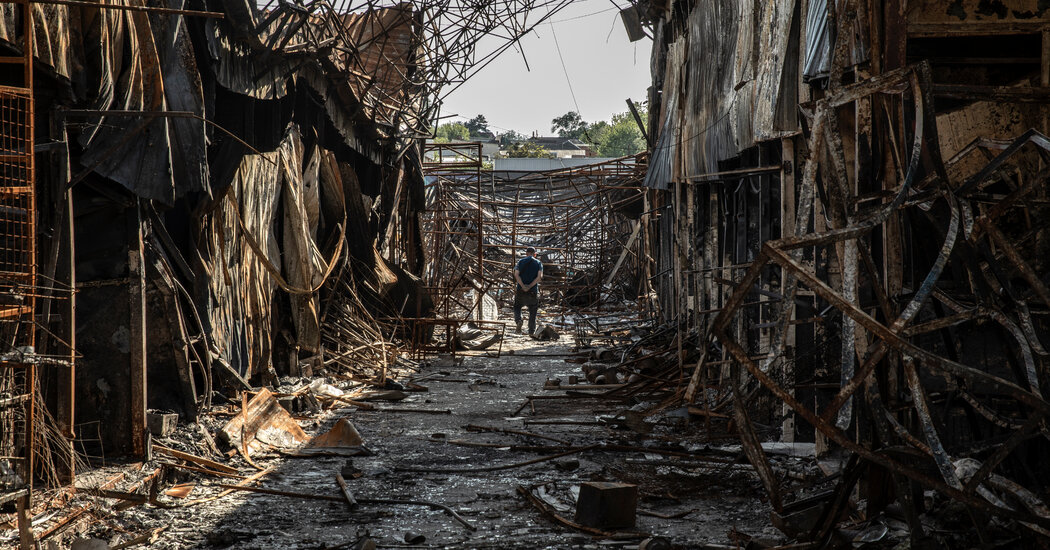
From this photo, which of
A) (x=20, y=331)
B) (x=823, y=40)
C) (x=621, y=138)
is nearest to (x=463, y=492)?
(x=20, y=331)

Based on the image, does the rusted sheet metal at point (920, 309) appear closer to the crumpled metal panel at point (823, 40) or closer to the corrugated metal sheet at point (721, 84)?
the crumpled metal panel at point (823, 40)

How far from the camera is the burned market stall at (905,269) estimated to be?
12.8ft

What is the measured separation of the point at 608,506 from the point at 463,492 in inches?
56.5

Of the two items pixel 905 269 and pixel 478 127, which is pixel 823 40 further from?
pixel 478 127

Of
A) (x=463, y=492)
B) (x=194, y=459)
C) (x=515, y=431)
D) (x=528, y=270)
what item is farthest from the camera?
(x=528, y=270)

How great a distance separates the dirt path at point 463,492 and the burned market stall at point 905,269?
65cm

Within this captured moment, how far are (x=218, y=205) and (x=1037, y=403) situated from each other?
7.57 m

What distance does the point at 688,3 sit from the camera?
13.5m

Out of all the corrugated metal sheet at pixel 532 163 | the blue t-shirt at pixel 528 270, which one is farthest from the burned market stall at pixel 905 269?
the corrugated metal sheet at pixel 532 163

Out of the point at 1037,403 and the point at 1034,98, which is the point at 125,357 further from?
the point at 1034,98

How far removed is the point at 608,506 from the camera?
18.4ft

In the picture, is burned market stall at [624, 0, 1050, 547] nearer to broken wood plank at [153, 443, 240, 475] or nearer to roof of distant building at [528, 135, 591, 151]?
broken wood plank at [153, 443, 240, 475]

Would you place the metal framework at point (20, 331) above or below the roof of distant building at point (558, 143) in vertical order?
below

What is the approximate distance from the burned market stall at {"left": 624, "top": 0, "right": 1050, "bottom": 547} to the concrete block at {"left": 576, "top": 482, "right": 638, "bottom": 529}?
101 centimetres
